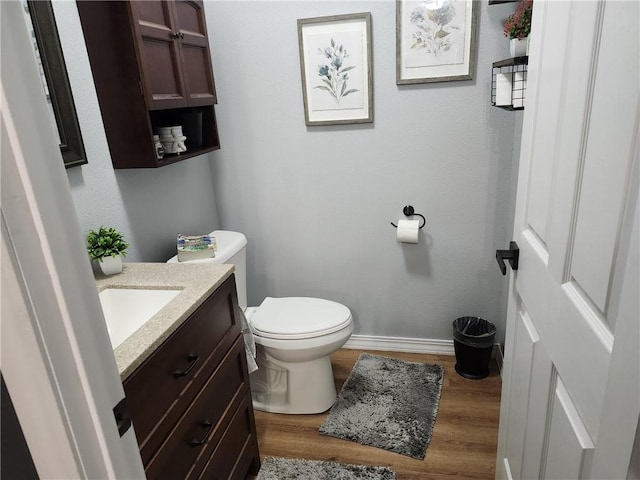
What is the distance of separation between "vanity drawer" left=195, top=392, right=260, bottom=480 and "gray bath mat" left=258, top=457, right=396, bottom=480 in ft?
0.22

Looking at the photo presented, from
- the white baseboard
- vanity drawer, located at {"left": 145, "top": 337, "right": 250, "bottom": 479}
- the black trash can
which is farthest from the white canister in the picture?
the black trash can

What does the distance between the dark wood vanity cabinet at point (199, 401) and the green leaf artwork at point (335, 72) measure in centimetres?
113

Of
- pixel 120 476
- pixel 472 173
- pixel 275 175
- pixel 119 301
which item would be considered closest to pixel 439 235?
pixel 472 173

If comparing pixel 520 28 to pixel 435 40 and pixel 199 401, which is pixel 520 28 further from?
pixel 199 401

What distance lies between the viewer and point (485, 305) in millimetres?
2336

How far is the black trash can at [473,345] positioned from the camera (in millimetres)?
2150

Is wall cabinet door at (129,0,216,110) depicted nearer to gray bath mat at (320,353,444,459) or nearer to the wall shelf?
the wall shelf

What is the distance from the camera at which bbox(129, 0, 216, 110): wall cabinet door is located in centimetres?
150

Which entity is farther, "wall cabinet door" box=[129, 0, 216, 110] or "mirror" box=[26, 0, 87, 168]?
"wall cabinet door" box=[129, 0, 216, 110]

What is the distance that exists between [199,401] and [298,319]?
2.47 feet

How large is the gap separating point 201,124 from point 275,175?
0.50m

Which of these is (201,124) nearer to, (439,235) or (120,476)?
(439,235)

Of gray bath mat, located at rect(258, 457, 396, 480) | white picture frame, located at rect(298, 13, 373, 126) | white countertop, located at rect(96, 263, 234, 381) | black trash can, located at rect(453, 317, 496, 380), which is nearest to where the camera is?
white countertop, located at rect(96, 263, 234, 381)

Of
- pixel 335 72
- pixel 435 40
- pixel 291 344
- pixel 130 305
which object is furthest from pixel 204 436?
pixel 435 40
